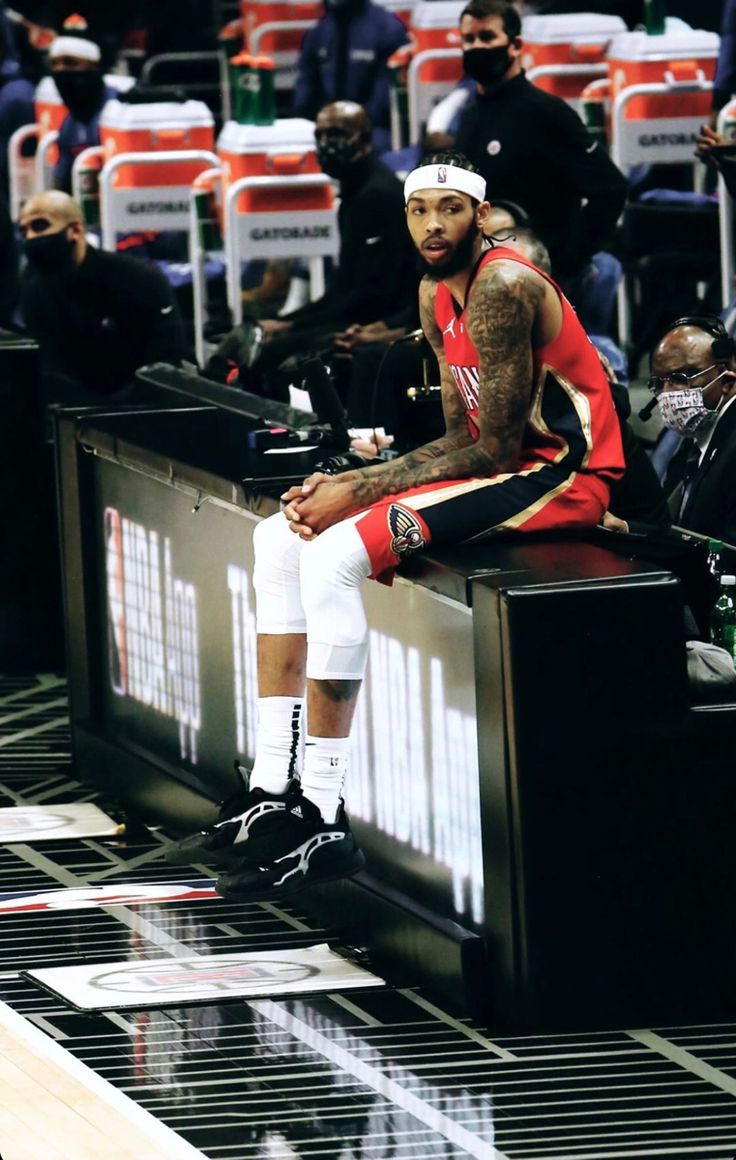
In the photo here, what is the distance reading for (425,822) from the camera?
5.90 m

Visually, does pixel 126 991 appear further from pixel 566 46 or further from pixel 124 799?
pixel 566 46

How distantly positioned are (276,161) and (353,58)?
125 inches

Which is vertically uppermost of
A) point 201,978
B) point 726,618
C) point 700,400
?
point 700,400

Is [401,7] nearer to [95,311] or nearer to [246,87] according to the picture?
[246,87]

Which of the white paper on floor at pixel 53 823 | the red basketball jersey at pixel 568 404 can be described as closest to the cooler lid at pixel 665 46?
the white paper on floor at pixel 53 823

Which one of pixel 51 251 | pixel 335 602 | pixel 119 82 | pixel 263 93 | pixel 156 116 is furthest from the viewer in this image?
pixel 119 82

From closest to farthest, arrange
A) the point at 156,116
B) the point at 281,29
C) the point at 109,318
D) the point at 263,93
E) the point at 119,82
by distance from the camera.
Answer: the point at 109,318, the point at 263,93, the point at 156,116, the point at 119,82, the point at 281,29

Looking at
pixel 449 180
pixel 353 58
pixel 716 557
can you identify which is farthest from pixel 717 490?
pixel 353 58

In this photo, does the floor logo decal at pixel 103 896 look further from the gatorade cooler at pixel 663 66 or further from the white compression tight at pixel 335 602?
the gatorade cooler at pixel 663 66

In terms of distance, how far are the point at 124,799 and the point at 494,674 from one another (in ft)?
8.72

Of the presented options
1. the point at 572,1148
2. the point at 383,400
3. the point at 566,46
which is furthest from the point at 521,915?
the point at 566,46

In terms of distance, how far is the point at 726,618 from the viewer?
Answer: 627cm

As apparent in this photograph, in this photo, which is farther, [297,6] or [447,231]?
[297,6]

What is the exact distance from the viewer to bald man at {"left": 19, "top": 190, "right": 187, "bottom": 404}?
1022cm
